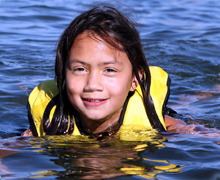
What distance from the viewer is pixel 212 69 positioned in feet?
21.4

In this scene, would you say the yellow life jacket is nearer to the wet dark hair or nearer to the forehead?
the wet dark hair

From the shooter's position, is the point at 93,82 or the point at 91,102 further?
the point at 91,102

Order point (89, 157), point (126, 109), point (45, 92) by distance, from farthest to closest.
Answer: point (45, 92)
point (126, 109)
point (89, 157)

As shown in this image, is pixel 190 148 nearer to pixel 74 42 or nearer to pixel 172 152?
pixel 172 152

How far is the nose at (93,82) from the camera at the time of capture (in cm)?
322

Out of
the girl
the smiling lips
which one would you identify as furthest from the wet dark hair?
the smiling lips

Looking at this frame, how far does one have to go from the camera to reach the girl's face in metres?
3.24

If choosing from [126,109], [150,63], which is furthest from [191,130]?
[150,63]

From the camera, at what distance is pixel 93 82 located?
321cm

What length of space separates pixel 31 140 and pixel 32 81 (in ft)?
7.94

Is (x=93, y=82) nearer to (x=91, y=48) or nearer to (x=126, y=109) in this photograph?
(x=91, y=48)

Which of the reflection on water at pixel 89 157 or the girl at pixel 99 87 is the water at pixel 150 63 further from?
the girl at pixel 99 87

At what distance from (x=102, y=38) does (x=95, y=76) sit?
330 mm

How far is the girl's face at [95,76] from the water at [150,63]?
0.36m
